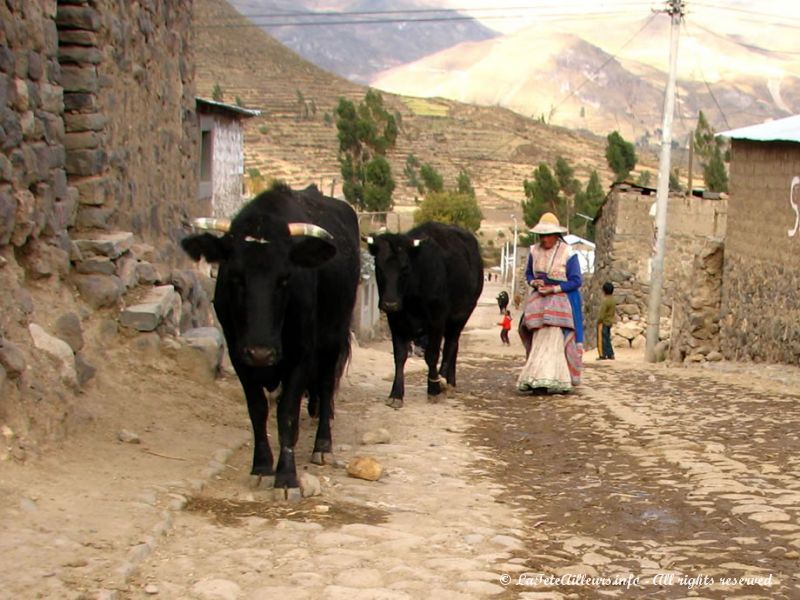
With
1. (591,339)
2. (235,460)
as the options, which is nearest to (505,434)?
(235,460)

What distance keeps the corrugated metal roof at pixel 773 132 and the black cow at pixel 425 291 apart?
4933 mm

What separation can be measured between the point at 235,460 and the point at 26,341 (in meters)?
1.43

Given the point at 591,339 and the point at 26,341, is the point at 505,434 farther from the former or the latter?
the point at 591,339

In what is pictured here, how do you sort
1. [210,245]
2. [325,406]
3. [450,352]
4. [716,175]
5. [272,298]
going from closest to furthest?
[272,298], [210,245], [325,406], [450,352], [716,175]

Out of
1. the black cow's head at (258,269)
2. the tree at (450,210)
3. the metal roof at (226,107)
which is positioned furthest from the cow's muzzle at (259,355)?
the tree at (450,210)

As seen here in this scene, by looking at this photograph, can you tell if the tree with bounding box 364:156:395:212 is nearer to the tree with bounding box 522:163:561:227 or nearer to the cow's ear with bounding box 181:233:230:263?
the tree with bounding box 522:163:561:227

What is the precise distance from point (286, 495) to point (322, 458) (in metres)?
1.20

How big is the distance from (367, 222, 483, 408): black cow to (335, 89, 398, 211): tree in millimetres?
45905

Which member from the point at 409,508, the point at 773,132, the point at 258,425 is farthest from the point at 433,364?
the point at 773,132

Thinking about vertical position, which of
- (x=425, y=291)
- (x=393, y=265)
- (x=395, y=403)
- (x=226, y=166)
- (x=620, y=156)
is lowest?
(x=395, y=403)

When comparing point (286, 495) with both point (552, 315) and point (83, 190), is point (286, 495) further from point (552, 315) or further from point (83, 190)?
point (552, 315)

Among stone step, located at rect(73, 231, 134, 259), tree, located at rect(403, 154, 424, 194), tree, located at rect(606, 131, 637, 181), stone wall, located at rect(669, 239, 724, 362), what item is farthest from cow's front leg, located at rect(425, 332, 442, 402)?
tree, located at rect(403, 154, 424, 194)

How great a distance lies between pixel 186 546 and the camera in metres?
→ 5.37

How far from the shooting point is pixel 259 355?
20.1 ft
